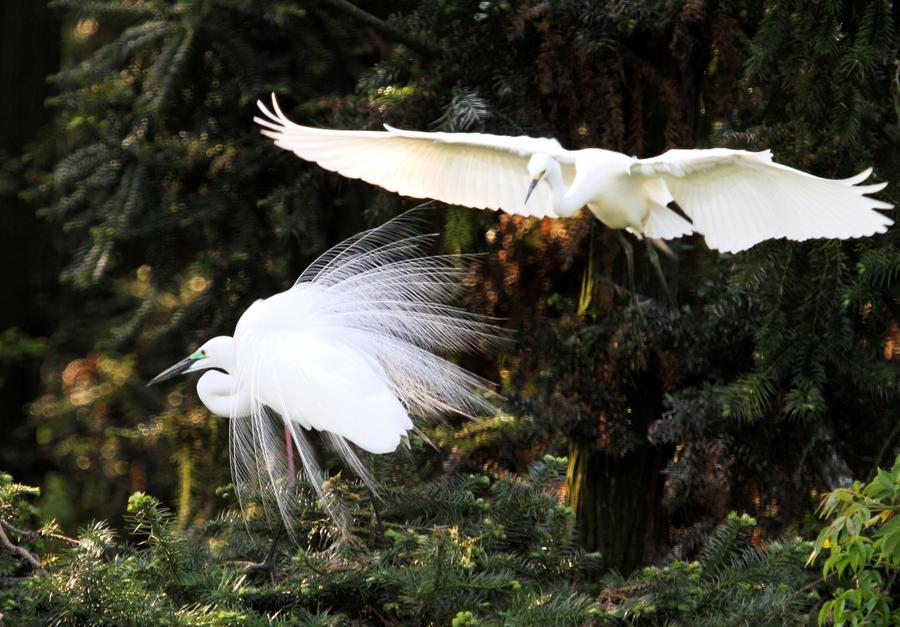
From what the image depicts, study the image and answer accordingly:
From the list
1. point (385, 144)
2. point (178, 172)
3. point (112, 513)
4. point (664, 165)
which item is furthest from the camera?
point (112, 513)

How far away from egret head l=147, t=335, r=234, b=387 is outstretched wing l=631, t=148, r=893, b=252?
4.48 feet

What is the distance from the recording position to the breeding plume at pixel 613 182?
3.19 m

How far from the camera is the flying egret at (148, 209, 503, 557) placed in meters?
3.38

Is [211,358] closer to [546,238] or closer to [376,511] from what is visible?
[376,511]

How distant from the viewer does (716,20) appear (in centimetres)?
391

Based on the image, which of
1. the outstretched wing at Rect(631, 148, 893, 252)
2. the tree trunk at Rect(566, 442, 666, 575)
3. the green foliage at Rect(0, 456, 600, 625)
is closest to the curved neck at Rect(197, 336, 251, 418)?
the green foliage at Rect(0, 456, 600, 625)

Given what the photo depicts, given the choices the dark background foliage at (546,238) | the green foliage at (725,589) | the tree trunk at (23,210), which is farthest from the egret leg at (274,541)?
the tree trunk at (23,210)

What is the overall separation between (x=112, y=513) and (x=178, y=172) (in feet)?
6.78

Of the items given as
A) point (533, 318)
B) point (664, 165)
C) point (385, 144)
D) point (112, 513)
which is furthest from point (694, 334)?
point (112, 513)

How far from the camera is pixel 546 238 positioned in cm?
455

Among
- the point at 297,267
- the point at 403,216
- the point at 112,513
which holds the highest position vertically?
the point at 403,216

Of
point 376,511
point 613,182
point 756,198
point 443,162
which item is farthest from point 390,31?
point 376,511

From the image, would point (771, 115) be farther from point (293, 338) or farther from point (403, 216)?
point (293, 338)

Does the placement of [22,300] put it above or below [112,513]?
above
